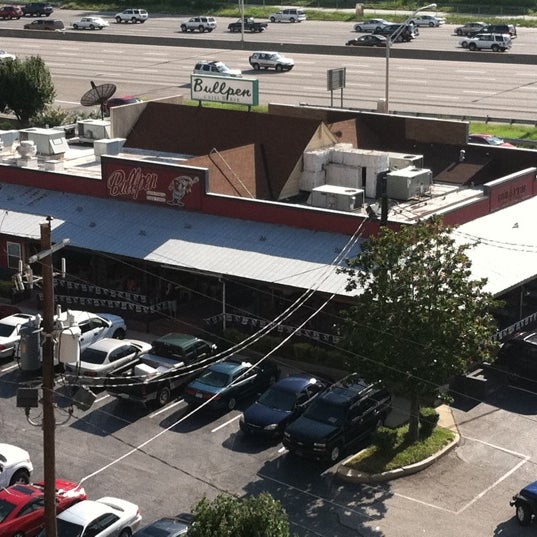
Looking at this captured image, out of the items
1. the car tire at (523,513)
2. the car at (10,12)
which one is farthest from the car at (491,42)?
Result: the car tire at (523,513)

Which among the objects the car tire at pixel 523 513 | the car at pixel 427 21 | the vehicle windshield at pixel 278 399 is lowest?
the car tire at pixel 523 513

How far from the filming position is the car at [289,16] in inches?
4909

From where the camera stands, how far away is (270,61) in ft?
316

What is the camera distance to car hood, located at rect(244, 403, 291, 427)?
35875 millimetres

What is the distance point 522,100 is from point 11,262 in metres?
45.1

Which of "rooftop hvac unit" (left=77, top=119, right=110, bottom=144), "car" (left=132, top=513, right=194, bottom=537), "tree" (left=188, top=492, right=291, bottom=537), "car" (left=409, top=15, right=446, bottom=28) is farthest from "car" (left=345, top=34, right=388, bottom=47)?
"tree" (left=188, top=492, right=291, bottom=537)

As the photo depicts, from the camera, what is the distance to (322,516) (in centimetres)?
3159

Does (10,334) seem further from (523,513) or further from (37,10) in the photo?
(37,10)

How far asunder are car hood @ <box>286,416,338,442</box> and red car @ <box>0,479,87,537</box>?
6511 millimetres

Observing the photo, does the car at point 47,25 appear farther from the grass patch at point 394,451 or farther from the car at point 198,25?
the grass patch at point 394,451

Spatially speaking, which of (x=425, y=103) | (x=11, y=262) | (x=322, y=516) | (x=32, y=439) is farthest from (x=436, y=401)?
(x=425, y=103)

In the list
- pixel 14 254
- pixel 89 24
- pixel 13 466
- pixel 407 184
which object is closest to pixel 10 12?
pixel 89 24

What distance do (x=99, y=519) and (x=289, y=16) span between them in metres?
101

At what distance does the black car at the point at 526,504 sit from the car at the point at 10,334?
18436 mm
